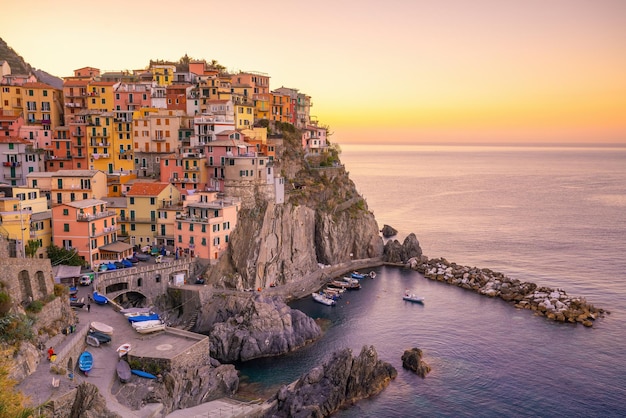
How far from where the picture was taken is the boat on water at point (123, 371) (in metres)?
35.9

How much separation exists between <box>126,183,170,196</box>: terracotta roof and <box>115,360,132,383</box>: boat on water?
26.3 metres

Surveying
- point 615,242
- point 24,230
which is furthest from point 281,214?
point 615,242

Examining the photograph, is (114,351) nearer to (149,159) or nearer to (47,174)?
(47,174)

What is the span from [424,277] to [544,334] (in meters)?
22.6

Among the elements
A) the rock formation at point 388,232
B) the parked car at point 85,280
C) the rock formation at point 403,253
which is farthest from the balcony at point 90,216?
the rock formation at point 388,232

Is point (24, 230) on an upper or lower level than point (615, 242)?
upper

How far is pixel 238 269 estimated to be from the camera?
59.2 m

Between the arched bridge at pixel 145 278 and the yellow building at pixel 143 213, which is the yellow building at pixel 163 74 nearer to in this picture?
the yellow building at pixel 143 213

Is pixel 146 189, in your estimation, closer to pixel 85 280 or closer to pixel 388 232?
pixel 85 280

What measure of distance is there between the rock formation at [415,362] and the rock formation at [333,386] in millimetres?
2019

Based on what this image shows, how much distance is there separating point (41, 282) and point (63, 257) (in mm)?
13136

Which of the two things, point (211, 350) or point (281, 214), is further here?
point (281, 214)

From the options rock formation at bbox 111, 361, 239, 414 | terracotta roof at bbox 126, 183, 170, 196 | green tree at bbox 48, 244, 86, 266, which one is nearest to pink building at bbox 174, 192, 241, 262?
terracotta roof at bbox 126, 183, 170, 196

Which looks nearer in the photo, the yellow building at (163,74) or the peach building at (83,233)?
the peach building at (83,233)
